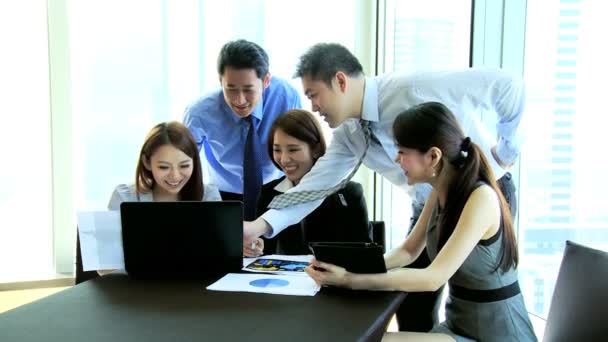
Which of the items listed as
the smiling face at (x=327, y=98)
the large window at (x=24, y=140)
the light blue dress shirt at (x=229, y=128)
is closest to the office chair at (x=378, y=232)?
the smiling face at (x=327, y=98)

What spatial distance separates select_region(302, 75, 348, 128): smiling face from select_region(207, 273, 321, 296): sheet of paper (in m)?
0.65

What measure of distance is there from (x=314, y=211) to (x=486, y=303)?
860 millimetres

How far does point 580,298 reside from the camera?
1.16 metres

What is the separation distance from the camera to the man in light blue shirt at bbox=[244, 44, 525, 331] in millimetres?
1742

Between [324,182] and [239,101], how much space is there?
51 cm

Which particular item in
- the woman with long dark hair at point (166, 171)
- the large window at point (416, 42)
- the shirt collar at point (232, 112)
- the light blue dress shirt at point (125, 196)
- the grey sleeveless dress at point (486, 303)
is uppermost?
the large window at point (416, 42)

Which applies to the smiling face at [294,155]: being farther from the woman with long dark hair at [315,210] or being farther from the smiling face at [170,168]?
the smiling face at [170,168]

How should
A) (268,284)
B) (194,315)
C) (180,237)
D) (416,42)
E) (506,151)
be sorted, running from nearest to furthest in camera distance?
(194,315) < (268,284) < (180,237) < (506,151) < (416,42)

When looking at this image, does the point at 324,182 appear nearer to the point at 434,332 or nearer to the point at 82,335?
the point at 434,332

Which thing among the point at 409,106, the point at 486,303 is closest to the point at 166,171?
the point at 409,106

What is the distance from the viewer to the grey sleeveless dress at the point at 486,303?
1367 millimetres

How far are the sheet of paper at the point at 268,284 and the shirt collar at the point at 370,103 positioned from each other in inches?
27.8

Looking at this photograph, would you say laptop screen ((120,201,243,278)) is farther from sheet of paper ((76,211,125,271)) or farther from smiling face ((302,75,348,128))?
smiling face ((302,75,348,128))

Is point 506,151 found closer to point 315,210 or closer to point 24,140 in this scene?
point 315,210
